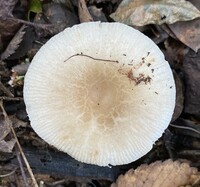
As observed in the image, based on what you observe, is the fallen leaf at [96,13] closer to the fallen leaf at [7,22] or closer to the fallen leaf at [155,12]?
the fallen leaf at [155,12]

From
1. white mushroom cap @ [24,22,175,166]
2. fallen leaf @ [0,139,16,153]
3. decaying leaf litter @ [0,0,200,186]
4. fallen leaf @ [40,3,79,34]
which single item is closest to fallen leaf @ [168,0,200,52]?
decaying leaf litter @ [0,0,200,186]

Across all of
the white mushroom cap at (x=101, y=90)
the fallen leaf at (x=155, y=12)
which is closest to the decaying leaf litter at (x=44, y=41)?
the fallen leaf at (x=155, y=12)

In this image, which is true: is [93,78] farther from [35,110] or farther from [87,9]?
[87,9]

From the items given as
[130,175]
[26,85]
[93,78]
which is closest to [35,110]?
[26,85]

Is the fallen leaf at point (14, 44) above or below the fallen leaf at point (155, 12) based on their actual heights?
below

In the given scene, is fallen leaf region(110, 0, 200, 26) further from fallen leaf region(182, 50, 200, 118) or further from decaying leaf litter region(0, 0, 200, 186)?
fallen leaf region(182, 50, 200, 118)

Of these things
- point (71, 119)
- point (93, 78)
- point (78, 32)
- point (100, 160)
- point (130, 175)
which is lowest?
point (130, 175)
